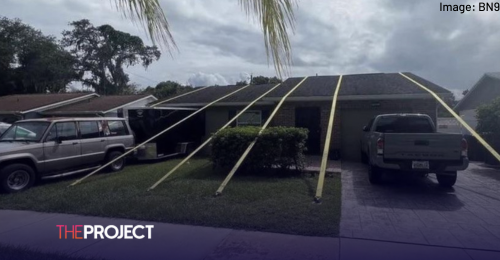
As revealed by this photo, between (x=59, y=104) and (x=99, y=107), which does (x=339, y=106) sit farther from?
(x=59, y=104)

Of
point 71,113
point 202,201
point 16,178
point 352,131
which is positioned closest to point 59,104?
point 71,113

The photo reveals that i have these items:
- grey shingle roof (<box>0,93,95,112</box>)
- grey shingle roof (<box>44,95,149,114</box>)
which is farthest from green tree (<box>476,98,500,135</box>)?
grey shingle roof (<box>0,93,95,112</box>)

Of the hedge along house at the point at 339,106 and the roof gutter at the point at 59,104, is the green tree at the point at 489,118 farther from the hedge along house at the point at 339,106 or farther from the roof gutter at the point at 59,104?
the roof gutter at the point at 59,104

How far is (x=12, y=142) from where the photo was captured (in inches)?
383

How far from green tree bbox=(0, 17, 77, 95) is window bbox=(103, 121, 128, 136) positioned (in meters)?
24.4

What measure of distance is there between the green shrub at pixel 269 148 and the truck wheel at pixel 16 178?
16.9ft

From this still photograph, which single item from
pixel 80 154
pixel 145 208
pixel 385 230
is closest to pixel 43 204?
pixel 145 208

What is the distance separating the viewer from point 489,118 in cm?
1427

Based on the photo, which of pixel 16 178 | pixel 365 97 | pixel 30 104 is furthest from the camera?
pixel 30 104

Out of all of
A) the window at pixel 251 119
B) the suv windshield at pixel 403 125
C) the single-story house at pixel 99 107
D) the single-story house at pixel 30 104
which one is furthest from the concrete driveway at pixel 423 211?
the single-story house at pixel 30 104

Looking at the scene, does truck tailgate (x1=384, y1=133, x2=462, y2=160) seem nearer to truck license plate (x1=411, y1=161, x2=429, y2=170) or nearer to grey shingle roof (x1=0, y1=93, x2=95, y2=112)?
truck license plate (x1=411, y1=161, x2=429, y2=170)

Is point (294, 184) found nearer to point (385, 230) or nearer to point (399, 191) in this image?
point (399, 191)

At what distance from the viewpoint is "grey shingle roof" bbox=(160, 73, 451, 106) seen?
1439cm

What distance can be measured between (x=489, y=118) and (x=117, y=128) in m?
14.0
